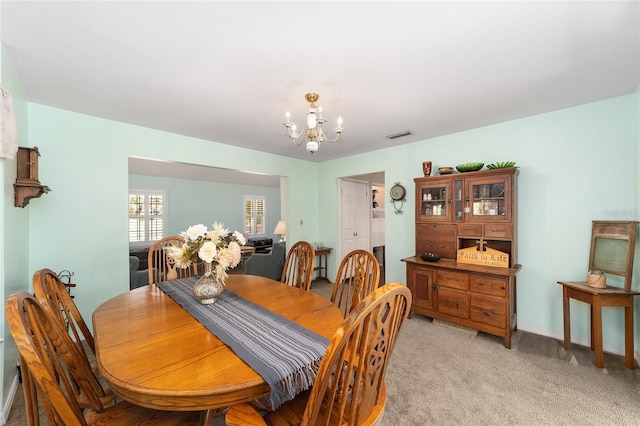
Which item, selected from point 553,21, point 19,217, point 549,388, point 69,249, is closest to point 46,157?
point 19,217

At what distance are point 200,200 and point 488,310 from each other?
723 cm

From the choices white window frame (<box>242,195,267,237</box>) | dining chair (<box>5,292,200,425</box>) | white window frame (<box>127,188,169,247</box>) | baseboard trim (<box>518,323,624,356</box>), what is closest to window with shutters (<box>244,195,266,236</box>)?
white window frame (<box>242,195,267,237</box>)

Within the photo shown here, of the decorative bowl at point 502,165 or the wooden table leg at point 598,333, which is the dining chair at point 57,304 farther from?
the decorative bowl at point 502,165

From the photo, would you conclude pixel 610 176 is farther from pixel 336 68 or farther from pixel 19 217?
pixel 19 217

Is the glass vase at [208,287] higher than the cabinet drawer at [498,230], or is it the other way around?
the cabinet drawer at [498,230]

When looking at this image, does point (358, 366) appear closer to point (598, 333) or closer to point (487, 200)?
point (598, 333)

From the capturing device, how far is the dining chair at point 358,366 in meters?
0.76

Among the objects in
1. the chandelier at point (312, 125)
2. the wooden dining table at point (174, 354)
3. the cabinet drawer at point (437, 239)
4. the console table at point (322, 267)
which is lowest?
the console table at point (322, 267)

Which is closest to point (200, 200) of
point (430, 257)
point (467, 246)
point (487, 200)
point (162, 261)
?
point (162, 261)

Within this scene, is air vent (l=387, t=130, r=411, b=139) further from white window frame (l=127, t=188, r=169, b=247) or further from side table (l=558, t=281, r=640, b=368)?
white window frame (l=127, t=188, r=169, b=247)

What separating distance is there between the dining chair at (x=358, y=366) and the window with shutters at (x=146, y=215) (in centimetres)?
711

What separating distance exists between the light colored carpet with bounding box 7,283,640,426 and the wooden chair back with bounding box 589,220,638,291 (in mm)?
794

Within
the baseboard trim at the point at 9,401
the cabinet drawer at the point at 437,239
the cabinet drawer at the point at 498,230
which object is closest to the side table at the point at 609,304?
the cabinet drawer at the point at 498,230

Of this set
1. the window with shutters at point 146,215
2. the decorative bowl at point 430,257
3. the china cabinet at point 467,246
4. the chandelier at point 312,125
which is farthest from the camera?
the window with shutters at point 146,215
